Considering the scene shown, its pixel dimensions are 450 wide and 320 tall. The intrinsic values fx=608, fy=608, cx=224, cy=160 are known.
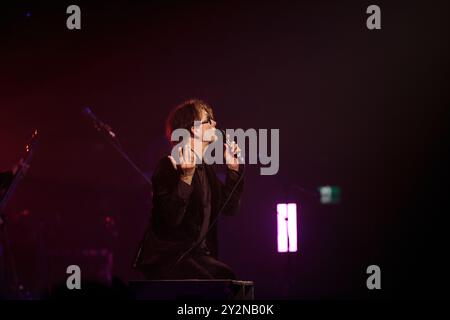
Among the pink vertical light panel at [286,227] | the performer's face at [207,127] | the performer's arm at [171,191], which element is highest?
the performer's face at [207,127]

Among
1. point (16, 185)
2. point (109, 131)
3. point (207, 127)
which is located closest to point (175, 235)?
point (207, 127)

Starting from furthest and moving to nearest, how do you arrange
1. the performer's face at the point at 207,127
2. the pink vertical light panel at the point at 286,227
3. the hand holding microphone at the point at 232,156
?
the pink vertical light panel at the point at 286,227
the performer's face at the point at 207,127
the hand holding microphone at the point at 232,156

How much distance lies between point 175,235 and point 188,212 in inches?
9.6

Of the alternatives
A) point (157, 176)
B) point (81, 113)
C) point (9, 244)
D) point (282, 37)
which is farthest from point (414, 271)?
point (9, 244)

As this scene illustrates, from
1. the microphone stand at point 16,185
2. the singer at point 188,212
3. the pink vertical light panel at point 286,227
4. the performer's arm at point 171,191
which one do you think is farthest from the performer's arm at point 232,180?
the microphone stand at point 16,185

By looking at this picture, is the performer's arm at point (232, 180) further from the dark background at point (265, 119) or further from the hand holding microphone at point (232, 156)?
the dark background at point (265, 119)

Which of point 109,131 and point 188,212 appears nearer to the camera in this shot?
point 188,212

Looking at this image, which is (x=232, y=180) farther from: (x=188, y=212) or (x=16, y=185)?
(x=16, y=185)

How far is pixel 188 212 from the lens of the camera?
543 cm

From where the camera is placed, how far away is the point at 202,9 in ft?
22.7

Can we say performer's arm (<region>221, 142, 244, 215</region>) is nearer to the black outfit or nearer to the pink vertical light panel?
the black outfit

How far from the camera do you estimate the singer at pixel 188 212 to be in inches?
207

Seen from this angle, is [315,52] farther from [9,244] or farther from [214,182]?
[9,244]

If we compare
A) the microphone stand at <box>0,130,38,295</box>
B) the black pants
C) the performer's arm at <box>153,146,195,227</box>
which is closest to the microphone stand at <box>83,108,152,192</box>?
the performer's arm at <box>153,146,195,227</box>
